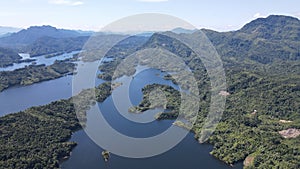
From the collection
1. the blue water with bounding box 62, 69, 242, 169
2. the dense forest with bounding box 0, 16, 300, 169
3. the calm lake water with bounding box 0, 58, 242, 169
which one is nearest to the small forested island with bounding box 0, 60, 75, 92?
the dense forest with bounding box 0, 16, 300, 169

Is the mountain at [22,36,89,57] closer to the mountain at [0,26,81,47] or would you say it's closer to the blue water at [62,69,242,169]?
the mountain at [0,26,81,47]

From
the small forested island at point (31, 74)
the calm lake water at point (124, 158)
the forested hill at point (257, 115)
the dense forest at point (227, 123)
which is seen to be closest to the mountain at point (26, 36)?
the small forested island at point (31, 74)

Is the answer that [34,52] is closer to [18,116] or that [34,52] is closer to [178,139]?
[18,116]

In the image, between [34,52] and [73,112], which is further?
[34,52]

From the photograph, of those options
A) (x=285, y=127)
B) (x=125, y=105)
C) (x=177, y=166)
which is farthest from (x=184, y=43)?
(x=177, y=166)

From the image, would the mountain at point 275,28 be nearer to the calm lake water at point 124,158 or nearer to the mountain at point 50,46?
the calm lake water at point 124,158

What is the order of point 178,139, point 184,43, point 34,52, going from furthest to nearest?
1. point 34,52
2. point 184,43
3. point 178,139

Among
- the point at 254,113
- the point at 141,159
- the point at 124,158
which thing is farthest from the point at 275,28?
the point at 124,158

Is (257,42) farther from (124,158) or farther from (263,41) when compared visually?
(124,158)
